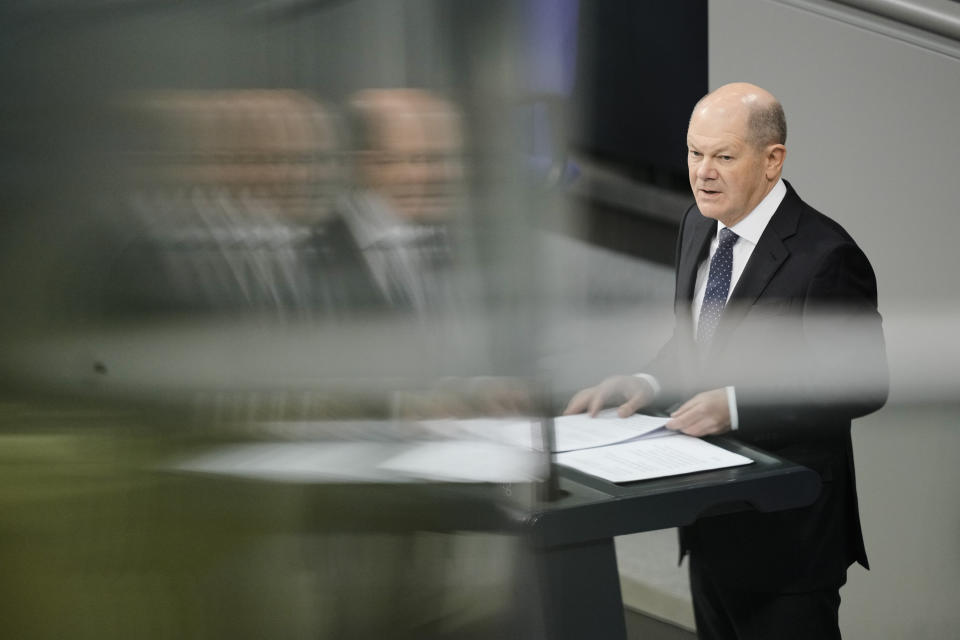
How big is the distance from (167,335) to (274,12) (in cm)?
16

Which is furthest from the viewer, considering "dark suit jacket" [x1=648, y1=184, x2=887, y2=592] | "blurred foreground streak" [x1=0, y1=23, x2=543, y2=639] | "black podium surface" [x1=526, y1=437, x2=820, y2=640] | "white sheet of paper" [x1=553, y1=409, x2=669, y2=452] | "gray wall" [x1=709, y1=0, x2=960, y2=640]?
"gray wall" [x1=709, y1=0, x2=960, y2=640]

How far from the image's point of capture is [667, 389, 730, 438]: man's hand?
820mm

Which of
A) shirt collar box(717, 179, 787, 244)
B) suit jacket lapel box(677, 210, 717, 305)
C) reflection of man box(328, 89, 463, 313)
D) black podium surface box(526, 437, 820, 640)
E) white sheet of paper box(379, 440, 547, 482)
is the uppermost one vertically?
reflection of man box(328, 89, 463, 313)

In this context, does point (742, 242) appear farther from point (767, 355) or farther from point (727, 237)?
point (767, 355)

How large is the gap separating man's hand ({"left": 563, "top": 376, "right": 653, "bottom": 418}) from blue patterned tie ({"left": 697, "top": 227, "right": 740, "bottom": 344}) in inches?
5.8

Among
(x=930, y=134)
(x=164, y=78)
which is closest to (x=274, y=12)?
(x=164, y=78)

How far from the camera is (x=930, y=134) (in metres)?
1.05

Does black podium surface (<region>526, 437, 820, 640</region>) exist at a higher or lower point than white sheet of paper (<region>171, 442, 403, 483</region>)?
lower

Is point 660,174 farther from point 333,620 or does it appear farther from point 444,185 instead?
point 333,620

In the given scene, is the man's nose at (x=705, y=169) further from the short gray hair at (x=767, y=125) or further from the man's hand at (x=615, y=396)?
the man's hand at (x=615, y=396)

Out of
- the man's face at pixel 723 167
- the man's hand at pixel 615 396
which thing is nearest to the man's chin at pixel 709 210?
the man's face at pixel 723 167

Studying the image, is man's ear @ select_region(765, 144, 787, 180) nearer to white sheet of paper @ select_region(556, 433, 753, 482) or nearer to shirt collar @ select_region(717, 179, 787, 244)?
shirt collar @ select_region(717, 179, 787, 244)

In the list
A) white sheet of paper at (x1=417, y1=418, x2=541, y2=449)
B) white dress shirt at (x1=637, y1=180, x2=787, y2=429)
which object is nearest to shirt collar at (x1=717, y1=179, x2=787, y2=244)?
white dress shirt at (x1=637, y1=180, x2=787, y2=429)

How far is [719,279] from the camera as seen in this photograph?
976 mm
